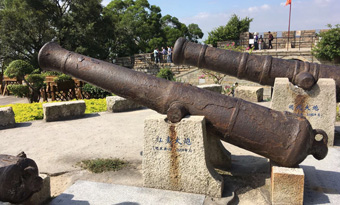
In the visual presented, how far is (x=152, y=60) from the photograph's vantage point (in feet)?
83.4

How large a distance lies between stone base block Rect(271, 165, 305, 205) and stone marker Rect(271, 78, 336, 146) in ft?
7.87

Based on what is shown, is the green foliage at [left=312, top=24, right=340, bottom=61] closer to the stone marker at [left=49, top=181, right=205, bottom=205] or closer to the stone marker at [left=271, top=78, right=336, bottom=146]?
the stone marker at [left=271, top=78, right=336, bottom=146]

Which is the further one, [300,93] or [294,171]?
[300,93]

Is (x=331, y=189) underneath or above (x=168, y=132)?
underneath

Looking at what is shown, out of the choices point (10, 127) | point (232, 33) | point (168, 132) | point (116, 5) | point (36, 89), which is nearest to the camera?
point (168, 132)

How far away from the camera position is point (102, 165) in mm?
4348

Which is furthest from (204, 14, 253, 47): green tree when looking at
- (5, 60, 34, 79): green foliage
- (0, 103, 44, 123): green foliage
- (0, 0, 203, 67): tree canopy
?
(0, 103, 44, 123): green foliage

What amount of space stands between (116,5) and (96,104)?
30849 mm

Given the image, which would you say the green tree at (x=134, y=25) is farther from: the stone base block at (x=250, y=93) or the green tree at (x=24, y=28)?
the stone base block at (x=250, y=93)

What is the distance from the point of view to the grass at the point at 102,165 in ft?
13.8

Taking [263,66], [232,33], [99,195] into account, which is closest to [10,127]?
[99,195]

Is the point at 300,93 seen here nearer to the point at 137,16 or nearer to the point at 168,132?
the point at 168,132

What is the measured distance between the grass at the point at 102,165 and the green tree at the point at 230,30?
86.8ft

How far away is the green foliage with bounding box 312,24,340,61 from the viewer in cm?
1652
